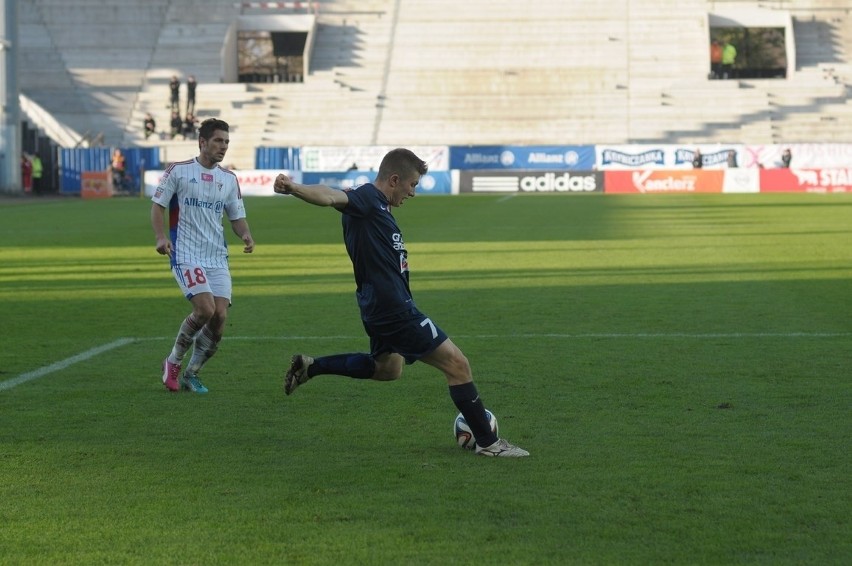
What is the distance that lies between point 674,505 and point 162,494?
2157 millimetres

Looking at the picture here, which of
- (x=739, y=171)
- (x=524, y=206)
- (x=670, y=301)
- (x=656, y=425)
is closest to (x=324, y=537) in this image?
(x=656, y=425)

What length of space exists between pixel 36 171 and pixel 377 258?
43.8m

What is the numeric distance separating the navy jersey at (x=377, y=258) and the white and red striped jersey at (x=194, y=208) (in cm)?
222

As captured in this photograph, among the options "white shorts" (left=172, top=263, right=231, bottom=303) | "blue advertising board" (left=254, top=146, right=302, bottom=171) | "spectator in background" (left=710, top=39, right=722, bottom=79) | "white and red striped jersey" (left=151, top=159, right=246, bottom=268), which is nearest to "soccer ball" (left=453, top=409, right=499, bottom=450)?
"white shorts" (left=172, top=263, right=231, bottom=303)

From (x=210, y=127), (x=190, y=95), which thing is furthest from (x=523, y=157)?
(x=210, y=127)

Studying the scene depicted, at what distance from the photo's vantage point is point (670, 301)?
13938mm

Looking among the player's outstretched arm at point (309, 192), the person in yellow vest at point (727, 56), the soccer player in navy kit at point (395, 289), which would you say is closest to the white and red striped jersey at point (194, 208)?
the soccer player in navy kit at point (395, 289)

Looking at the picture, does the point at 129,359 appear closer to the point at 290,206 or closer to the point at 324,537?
the point at 324,537

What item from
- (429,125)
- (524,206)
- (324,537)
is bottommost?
(324,537)

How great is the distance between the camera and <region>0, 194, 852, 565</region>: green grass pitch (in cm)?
513

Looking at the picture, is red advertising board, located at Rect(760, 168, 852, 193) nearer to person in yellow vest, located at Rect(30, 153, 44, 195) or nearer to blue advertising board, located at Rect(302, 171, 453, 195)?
blue advertising board, located at Rect(302, 171, 453, 195)

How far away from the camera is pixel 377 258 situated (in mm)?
6664

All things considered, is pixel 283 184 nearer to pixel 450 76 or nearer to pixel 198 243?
pixel 198 243

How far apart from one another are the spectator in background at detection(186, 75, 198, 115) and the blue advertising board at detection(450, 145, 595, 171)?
11.6 metres
